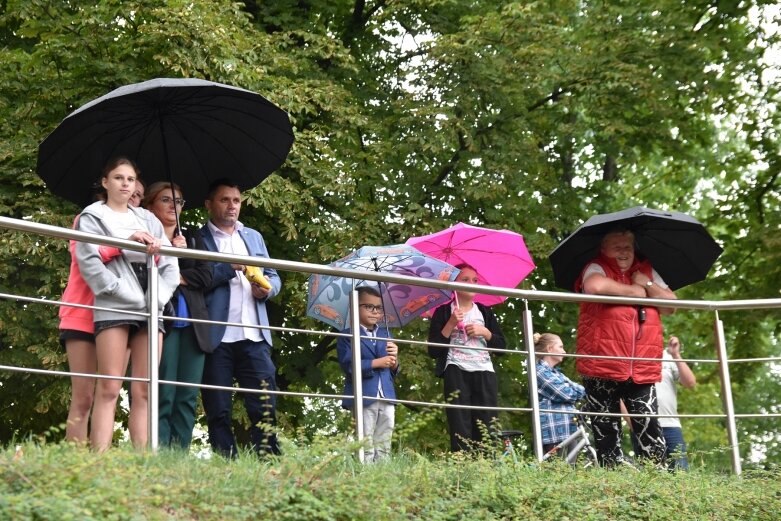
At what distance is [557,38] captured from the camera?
17062 millimetres

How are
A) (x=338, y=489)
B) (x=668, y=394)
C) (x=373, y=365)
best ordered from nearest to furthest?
1. (x=338, y=489)
2. (x=373, y=365)
3. (x=668, y=394)

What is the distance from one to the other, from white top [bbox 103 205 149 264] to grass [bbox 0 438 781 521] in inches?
54.4

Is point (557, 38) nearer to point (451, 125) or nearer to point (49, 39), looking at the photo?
point (451, 125)

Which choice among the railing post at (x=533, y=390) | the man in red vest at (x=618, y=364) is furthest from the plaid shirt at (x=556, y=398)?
the railing post at (x=533, y=390)

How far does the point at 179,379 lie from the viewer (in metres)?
7.65

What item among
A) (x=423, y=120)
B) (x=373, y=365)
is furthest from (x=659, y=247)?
(x=423, y=120)

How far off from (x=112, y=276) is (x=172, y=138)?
1.48 meters

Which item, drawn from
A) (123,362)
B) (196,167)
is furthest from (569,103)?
(123,362)

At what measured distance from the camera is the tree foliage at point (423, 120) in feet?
45.3

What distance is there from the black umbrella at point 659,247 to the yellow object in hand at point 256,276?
6.95 ft

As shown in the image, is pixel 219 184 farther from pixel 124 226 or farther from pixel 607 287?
pixel 607 287

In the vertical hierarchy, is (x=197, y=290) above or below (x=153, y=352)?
above

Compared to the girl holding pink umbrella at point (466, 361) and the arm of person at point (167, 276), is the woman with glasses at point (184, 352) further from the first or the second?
the girl holding pink umbrella at point (466, 361)

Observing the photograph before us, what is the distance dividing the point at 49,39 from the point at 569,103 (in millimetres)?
6920
